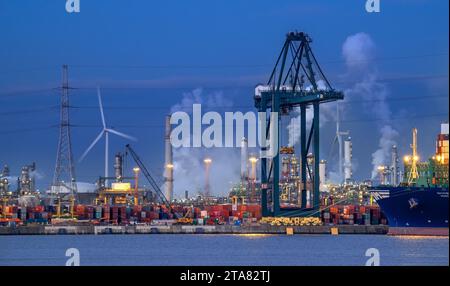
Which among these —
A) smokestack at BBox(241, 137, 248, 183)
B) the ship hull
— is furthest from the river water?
smokestack at BBox(241, 137, 248, 183)

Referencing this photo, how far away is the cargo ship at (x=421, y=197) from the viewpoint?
86500mm

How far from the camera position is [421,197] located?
87.0m

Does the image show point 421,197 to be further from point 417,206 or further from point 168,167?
point 168,167

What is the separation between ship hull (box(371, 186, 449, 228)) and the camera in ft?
283

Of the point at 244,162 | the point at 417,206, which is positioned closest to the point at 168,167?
the point at 244,162

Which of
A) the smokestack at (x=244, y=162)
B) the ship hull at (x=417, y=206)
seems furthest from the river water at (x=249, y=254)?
the smokestack at (x=244, y=162)

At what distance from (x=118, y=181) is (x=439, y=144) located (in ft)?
200

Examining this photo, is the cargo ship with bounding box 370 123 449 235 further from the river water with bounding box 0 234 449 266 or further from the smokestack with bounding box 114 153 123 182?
the smokestack with bounding box 114 153 123 182

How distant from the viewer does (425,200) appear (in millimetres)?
86500

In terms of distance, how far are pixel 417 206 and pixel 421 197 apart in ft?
2.29

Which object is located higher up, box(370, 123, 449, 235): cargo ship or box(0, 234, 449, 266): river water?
box(370, 123, 449, 235): cargo ship

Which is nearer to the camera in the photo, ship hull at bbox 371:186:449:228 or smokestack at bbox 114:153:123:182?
ship hull at bbox 371:186:449:228
